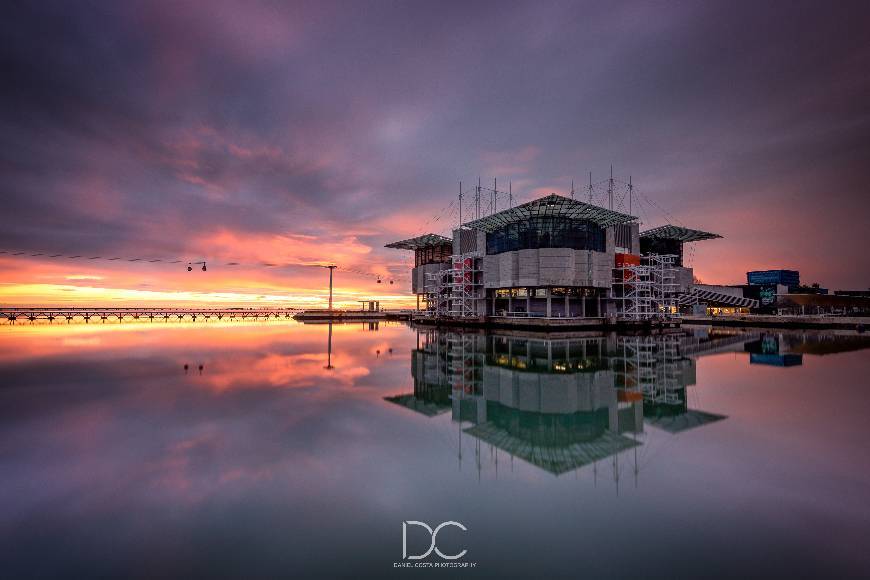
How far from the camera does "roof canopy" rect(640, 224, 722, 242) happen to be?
232 ft

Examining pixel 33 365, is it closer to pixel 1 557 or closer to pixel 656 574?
pixel 1 557

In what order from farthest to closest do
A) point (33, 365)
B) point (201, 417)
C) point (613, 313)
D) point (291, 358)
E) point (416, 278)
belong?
point (416, 278), point (613, 313), point (291, 358), point (33, 365), point (201, 417)

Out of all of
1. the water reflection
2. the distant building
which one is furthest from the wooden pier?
the distant building

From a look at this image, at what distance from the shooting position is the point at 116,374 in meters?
17.9

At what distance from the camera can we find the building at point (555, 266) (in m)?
56.4

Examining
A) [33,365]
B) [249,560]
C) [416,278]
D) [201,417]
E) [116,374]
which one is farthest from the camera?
[416,278]

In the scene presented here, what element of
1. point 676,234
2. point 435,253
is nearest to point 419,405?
point 435,253

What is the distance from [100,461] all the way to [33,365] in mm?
19609

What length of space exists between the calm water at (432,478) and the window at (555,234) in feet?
144

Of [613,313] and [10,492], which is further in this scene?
[613,313]

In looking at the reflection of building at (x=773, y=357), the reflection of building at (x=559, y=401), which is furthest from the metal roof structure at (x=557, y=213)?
the reflection of building at (x=559, y=401)

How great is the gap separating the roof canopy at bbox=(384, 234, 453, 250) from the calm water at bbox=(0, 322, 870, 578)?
→ 6553 cm

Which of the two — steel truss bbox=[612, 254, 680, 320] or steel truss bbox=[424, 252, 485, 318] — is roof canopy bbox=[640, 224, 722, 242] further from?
steel truss bbox=[424, 252, 485, 318]

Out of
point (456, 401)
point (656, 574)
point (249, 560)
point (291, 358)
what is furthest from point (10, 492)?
point (291, 358)
